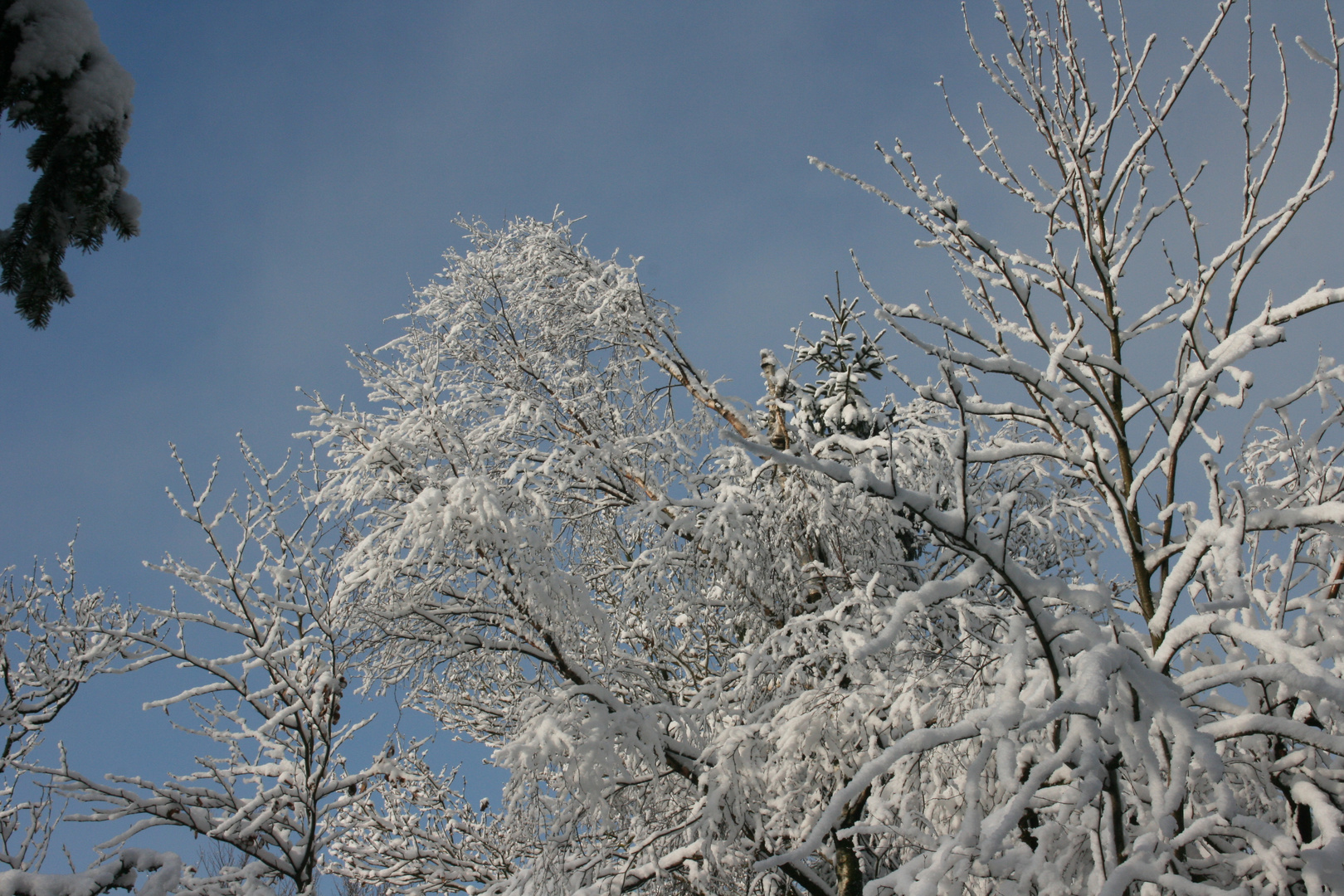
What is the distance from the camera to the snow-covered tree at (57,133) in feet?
8.07

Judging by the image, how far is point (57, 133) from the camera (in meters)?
2.60

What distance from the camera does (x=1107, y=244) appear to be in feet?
11.2

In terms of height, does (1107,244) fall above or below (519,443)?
below

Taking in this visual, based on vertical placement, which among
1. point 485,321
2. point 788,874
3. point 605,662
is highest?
point 485,321

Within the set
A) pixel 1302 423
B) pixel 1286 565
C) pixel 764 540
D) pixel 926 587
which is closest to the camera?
pixel 926 587

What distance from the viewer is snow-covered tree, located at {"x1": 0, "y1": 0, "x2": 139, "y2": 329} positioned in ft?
8.07

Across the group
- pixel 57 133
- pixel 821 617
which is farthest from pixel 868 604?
pixel 57 133

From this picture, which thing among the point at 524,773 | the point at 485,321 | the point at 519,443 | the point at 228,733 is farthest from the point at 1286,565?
the point at 228,733

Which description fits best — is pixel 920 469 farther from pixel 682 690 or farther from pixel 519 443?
pixel 519 443

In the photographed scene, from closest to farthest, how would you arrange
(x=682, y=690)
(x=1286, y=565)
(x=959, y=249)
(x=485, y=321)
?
(x=1286, y=565)
(x=959, y=249)
(x=682, y=690)
(x=485, y=321)

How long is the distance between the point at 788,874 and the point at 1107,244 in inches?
170

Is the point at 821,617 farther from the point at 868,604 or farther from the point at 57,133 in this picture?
the point at 57,133

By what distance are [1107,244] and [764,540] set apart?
324 cm

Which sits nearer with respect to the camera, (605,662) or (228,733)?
(605,662)
